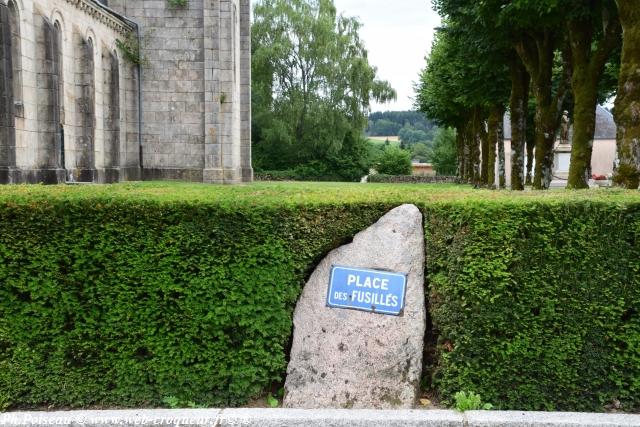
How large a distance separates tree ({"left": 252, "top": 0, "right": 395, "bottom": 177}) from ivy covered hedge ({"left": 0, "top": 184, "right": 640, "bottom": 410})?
47.1 m

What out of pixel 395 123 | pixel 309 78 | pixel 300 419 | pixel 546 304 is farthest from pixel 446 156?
pixel 395 123

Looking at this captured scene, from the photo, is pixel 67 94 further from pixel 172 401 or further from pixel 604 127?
pixel 604 127

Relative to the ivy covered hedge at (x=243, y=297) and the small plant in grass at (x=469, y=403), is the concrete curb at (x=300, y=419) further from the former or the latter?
the ivy covered hedge at (x=243, y=297)

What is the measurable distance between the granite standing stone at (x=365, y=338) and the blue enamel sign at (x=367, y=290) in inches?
1.9

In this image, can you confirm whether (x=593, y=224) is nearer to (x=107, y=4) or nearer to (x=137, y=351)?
(x=137, y=351)

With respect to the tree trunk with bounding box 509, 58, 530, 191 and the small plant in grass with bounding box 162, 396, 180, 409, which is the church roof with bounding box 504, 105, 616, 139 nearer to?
the tree trunk with bounding box 509, 58, 530, 191

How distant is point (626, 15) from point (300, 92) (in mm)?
41485

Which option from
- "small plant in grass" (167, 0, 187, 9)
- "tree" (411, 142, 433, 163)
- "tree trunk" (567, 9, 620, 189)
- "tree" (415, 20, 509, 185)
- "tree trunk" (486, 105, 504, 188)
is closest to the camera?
"tree trunk" (567, 9, 620, 189)

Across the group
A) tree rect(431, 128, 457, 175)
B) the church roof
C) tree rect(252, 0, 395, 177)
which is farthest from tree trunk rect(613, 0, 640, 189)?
tree rect(431, 128, 457, 175)

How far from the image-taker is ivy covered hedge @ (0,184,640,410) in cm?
458

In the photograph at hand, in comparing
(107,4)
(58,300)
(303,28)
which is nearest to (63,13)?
(107,4)

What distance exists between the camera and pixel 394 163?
212ft

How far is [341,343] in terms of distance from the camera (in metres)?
4.83

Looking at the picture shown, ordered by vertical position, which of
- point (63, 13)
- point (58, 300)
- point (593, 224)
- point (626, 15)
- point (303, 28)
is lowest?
point (58, 300)
